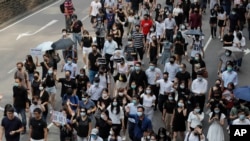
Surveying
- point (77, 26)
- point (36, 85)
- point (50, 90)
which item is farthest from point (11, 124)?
point (77, 26)

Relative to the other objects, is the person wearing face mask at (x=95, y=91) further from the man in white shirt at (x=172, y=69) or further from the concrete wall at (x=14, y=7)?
the concrete wall at (x=14, y=7)

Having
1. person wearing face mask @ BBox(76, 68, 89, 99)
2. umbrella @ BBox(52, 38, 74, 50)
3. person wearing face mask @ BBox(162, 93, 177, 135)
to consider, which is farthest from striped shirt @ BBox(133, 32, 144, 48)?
person wearing face mask @ BBox(162, 93, 177, 135)

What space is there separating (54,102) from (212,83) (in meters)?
5.38

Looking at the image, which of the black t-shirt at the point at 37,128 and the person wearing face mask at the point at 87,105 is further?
the person wearing face mask at the point at 87,105

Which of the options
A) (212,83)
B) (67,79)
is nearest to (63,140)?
(67,79)

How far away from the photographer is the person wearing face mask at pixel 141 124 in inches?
623

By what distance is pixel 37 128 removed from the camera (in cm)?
1494

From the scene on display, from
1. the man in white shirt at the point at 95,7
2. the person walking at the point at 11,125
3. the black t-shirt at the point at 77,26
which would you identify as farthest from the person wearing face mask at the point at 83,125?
the man in white shirt at the point at 95,7

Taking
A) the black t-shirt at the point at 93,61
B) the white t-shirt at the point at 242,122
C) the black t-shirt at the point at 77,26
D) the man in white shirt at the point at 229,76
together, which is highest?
the black t-shirt at the point at 77,26

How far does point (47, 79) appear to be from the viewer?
1831 centimetres

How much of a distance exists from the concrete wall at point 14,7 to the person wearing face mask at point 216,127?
15.9 m

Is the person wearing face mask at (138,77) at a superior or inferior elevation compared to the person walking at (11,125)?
inferior

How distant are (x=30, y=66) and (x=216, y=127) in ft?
21.0

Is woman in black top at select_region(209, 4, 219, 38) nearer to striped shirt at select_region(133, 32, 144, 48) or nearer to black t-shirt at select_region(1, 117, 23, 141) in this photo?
striped shirt at select_region(133, 32, 144, 48)
